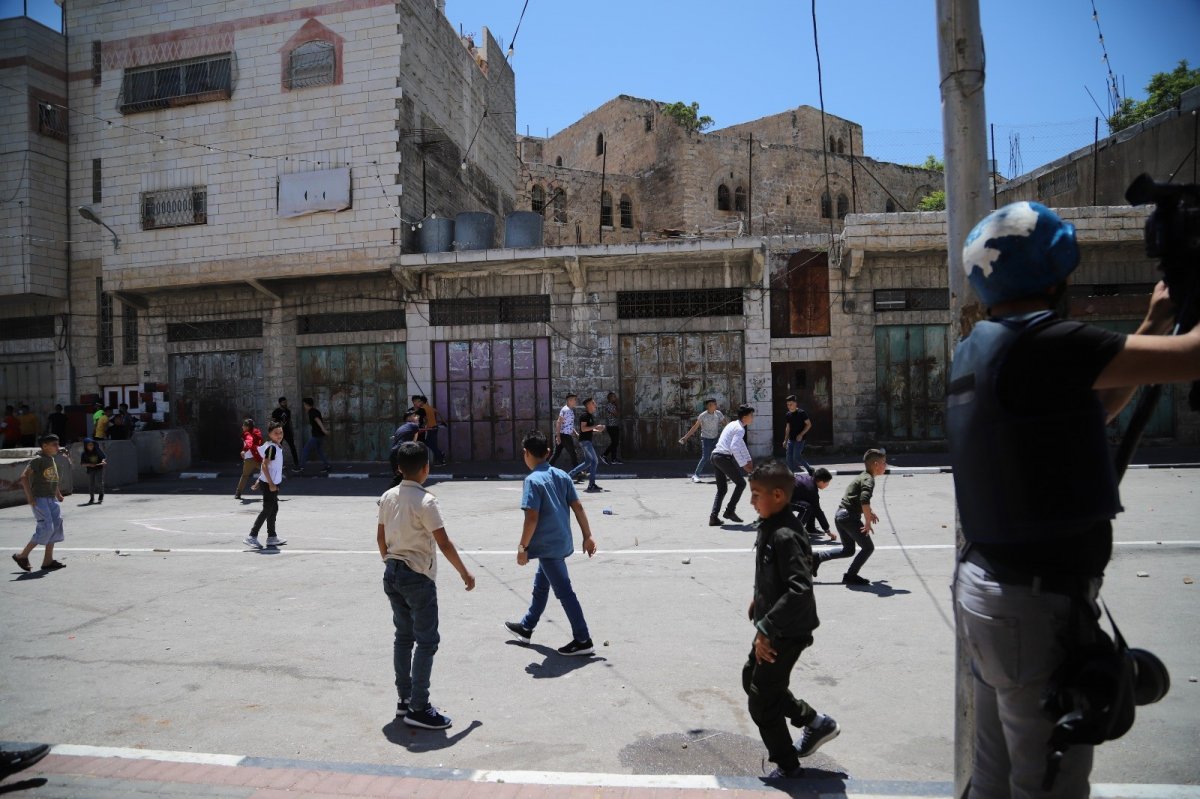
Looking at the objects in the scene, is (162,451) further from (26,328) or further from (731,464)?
(731,464)

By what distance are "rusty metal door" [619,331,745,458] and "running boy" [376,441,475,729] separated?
47.4 ft

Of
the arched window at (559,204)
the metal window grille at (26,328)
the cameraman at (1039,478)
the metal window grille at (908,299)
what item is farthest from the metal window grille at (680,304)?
the arched window at (559,204)

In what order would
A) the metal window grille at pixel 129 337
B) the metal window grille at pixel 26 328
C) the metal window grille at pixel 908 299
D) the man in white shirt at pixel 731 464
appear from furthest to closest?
the metal window grille at pixel 26 328, the metal window grille at pixel 129 337, the metal window grille at pixel 908 299, the man in white shirt at pixel 731 464

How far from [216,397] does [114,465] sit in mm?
4539

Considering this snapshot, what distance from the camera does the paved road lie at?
12.4ft

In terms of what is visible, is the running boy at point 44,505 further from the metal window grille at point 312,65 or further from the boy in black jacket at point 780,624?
the metal window grille at point 312,65

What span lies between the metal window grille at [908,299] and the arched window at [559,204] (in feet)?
64.5

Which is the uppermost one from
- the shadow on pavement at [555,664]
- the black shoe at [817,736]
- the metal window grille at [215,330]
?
the metal window grille at [215,330]

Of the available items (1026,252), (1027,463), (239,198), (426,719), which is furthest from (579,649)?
(239,198)

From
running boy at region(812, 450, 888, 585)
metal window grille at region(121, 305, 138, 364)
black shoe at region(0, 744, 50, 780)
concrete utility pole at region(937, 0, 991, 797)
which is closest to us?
concrete utility pole at region(937, 0, 991, 797)

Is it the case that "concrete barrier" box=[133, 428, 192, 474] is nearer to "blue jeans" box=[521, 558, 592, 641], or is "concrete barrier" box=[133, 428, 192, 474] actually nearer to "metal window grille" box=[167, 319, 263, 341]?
"metal window grille" box=[167, 319, 263, 341]

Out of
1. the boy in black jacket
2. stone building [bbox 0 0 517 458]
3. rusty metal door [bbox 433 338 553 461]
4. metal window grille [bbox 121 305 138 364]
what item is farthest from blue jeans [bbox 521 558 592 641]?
metal window grille [bbox 121 305 138 364]

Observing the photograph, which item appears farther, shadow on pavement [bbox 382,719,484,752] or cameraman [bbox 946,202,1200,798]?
shadow on pavement [bbox 382,719,484,752]

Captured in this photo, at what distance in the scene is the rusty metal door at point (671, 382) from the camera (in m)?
18.5
